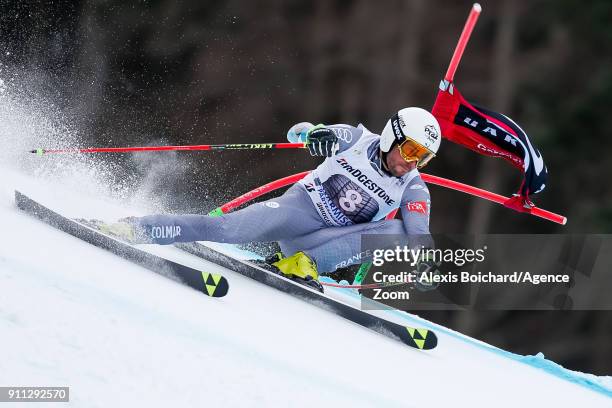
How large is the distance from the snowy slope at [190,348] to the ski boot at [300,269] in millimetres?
312

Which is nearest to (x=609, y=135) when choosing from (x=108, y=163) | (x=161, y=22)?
(x=161, y=22)

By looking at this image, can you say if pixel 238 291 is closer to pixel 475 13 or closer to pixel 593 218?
pixel 475 13

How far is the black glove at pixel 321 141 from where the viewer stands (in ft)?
16.5

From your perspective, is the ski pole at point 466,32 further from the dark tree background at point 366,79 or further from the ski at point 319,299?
the dark tree background at point 366,79

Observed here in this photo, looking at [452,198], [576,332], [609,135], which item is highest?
[609,135]

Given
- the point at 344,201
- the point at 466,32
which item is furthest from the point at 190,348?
the point at 466,32

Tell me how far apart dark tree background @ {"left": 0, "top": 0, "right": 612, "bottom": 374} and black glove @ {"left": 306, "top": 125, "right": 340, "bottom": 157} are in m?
7.96

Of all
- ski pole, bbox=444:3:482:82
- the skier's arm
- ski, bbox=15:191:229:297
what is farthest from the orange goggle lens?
ski, bbox=15:191:229:297

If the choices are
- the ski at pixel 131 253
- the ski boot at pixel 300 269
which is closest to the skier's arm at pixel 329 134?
the ski boot at pixel 300 269

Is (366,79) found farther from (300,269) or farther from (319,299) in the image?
(319,299)

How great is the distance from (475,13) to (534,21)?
13.4 metres

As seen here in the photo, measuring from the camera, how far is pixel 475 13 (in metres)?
4.74

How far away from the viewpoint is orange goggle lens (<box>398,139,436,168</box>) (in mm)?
4883

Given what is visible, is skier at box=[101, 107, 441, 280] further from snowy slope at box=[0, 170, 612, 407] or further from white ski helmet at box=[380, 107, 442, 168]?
snowy slope at box=[0, 170, 612, 407]
